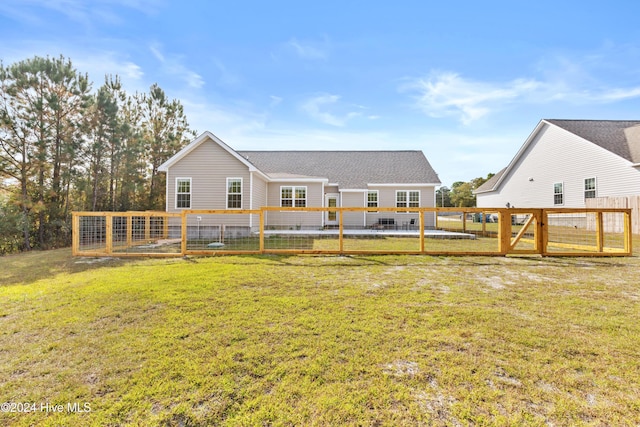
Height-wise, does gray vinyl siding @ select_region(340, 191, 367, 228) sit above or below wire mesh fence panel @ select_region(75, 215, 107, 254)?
above

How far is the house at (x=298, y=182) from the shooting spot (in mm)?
13984

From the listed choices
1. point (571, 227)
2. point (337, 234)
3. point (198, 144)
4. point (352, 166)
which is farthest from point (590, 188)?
point (198, 144)

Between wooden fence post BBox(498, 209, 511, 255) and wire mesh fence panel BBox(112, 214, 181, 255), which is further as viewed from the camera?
wire mesh fence panel BBox(112, 214, 181, 255)

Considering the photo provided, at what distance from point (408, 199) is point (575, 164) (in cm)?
1142

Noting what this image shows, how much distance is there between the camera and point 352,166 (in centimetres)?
2192

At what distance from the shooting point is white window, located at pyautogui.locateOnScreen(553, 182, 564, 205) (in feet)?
63.2

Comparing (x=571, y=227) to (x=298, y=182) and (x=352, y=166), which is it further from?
(x=298, y=182)

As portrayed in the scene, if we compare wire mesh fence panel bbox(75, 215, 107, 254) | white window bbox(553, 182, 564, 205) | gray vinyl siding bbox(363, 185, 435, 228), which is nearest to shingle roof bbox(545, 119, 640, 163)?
white window bbox(553, 182, 564, 205)

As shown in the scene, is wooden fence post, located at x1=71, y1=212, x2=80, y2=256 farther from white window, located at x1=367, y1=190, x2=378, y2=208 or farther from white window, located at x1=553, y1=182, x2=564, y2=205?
white window, located at x1=553, y1=182, x2=564, y2=205

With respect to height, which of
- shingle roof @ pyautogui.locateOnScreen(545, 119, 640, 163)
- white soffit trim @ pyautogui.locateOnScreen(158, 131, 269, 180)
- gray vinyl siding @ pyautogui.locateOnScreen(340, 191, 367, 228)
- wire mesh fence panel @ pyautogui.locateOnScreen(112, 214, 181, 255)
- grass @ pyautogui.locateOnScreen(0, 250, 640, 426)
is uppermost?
shingle roof @ pyautogui.locateOnScreen(545, 119, 640, 163)

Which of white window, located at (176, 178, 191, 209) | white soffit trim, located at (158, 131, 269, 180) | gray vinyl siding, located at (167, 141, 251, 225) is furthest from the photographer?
white window, located at (176, 178, 191, 209)

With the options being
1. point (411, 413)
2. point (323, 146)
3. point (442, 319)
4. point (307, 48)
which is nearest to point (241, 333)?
point (411, 413)

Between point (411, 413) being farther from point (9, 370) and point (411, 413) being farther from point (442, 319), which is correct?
point (9, 370)

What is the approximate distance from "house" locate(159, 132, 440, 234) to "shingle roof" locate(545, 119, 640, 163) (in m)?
9.75
